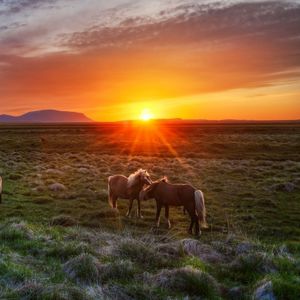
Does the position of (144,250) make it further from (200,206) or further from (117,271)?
(200,206)

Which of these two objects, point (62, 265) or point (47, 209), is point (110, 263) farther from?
point (47, 209)

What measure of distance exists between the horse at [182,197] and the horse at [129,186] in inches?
40.0

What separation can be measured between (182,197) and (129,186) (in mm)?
3312

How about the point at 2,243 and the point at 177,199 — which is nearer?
the point at 2,243

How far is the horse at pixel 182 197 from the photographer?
511 inches

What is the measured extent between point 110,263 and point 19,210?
9.89 meters

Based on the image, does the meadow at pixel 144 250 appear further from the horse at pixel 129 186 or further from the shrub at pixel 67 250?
the horse at pixel 129 186

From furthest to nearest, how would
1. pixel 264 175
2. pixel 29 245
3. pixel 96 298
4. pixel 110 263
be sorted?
pixel 264 175
pixel 29 245
pixel 110 263
pixel 96 298

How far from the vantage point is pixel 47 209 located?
1697 centimetres

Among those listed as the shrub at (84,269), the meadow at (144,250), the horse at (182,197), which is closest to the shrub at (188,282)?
the meadow at (144,250)

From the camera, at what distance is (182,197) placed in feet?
44.5

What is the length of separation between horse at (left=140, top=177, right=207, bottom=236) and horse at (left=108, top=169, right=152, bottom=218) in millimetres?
1015

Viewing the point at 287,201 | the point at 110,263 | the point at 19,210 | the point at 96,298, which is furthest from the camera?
the point at 287,201

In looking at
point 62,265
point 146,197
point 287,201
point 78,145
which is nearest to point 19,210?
point 146,197
